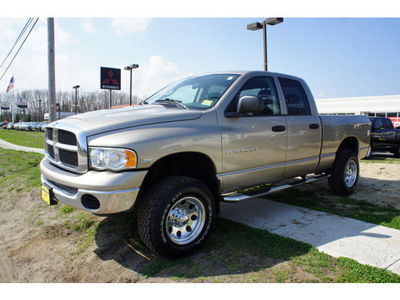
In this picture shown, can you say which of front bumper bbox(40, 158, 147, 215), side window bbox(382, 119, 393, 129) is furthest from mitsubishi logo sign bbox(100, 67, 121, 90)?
front bumper bbox(40, 158, 147, 215)

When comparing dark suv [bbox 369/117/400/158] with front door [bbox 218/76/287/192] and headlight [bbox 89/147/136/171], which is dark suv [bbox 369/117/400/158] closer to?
front door [bbox 218/76/287/192]

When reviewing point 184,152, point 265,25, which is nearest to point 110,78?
point 265,25

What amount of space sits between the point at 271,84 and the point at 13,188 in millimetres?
5577

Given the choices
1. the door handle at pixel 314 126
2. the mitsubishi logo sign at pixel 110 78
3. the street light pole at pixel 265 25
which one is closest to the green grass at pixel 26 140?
the mitsubishi logo sign at pixel 110 78

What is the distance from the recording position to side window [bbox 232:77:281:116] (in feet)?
13.5

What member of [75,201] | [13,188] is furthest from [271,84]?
[13,188]

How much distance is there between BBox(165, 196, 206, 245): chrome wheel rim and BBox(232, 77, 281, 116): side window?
1.56 m

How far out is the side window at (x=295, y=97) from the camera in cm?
459

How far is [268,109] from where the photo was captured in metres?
4.22

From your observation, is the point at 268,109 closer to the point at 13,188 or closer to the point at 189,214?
the point at 189,214

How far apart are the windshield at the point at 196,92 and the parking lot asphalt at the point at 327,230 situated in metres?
1.77

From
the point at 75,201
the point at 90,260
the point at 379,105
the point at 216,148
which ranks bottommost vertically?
the point at 90,260

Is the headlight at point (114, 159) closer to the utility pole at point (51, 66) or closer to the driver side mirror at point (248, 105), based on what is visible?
the driver side mirror at point (248, 105)

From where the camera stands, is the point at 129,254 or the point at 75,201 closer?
the point at 75,201
